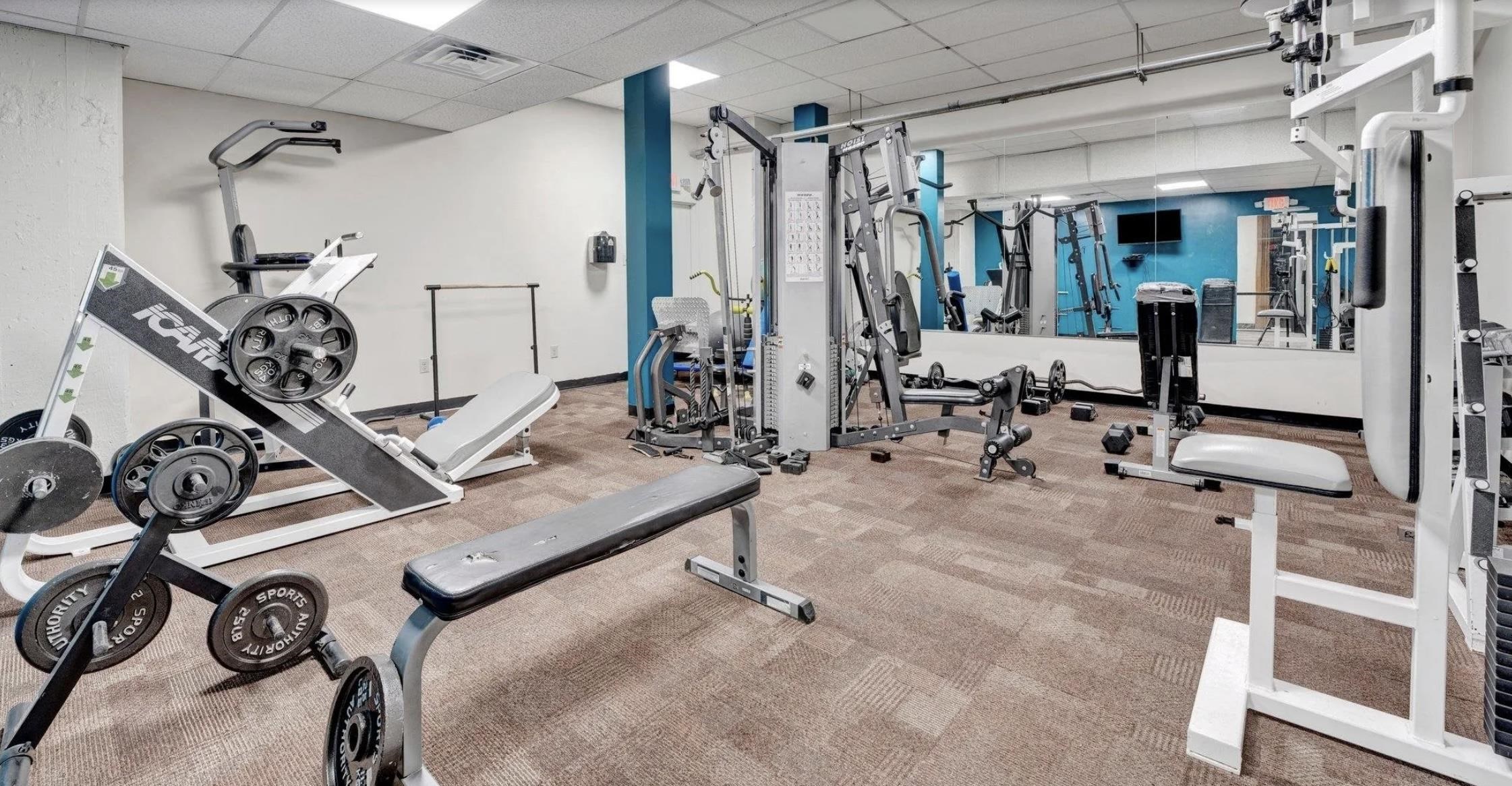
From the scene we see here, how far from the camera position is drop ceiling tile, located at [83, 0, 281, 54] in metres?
3.21

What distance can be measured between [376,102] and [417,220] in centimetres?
108

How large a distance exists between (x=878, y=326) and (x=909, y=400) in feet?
1.59

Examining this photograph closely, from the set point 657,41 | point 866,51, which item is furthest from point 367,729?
point 866,51

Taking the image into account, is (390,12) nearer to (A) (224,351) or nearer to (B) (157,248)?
(A) (224,351)

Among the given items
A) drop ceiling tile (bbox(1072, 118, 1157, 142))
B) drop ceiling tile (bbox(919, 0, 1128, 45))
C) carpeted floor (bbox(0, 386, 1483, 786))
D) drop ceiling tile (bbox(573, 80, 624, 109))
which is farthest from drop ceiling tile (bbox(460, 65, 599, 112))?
drop ceiling tile (bbox(1072, 118, 1157, 142))

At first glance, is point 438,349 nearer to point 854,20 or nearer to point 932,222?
point 854,20

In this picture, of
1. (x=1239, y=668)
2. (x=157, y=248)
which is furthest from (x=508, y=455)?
(x=1239, y=668)

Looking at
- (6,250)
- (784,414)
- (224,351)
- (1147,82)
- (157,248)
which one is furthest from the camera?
(1147,82)

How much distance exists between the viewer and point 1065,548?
8.91 ft

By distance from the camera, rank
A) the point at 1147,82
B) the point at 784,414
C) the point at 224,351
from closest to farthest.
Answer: the point at 224,351 → the point at 784,414 → the point at 1147,82

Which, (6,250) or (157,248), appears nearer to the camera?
(6,250)

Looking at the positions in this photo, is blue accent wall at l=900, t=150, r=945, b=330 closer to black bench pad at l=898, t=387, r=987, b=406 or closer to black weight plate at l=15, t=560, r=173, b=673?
black bench pad at l=898, t=387, r=987, b=406

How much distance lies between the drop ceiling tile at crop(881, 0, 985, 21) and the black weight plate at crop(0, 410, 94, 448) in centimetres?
475

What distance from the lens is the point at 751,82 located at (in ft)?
20.0
